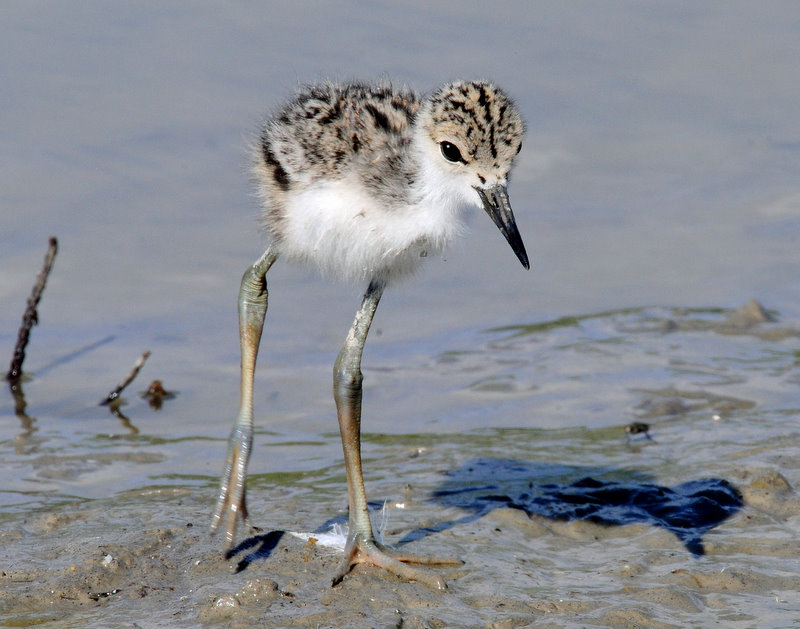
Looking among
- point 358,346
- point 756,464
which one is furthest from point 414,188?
point 756,464

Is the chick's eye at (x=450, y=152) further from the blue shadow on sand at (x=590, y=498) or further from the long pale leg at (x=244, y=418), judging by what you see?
the blue shadow on sand at (x=590, y=498)

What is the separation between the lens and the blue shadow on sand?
4746mm

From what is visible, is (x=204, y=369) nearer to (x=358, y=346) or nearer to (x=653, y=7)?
(x=358, y=346)

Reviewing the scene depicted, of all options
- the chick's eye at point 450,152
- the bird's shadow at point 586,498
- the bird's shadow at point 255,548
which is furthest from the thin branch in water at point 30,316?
the chick's eye at point 450,152

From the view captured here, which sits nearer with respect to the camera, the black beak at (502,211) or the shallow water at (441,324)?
the black beak at (502,211)

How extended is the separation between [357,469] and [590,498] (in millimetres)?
1211

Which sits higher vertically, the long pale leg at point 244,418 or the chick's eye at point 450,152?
the chick's eye at point 450,152

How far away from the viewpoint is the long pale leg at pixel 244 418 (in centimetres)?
429

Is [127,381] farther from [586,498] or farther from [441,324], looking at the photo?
[586,498]

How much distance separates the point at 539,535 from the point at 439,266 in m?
3.26

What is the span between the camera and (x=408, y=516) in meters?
4.72

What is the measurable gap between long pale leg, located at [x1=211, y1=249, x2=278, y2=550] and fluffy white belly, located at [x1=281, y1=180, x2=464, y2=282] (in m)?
0.45

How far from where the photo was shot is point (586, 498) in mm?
5012

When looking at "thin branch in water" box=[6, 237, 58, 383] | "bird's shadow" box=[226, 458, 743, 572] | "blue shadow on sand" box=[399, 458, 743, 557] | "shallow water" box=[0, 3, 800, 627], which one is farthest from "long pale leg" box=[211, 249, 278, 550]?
"thin branch in water" box=[6, 237, 58, 383]
